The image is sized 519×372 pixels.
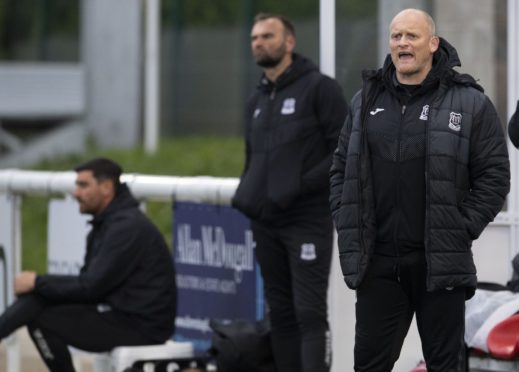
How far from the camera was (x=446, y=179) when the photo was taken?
18.4 feet

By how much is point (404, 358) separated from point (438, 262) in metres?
1.63

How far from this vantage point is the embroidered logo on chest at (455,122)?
5.64 m

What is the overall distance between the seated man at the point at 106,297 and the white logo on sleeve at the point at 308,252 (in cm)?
112

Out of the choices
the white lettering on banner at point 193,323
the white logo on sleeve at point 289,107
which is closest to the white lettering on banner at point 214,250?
the white lettering on banner at point 193,323

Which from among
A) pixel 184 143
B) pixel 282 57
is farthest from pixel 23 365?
pixel 184 143

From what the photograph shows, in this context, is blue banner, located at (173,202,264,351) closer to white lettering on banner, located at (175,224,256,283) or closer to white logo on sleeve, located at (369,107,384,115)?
white lettering on banner, located at (175,224,256,283)

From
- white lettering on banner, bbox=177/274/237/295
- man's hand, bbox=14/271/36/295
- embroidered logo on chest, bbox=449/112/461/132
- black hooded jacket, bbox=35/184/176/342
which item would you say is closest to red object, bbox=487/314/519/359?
embroidered logo on chest, bbox=449/112/461/132

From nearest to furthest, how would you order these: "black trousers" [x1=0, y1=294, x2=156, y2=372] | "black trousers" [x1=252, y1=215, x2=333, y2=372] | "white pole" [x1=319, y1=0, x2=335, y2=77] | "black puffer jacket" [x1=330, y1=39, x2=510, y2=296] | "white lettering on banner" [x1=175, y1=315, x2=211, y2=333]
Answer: "black puffer jacket" [x1=330, y1=39, x2=510, y2=296] < "black trousers" [x1=252, y1=215, x2=333, y2=372] < "white pole" [x1=319, y1=0, x2=335, y2=77] < "black trousers" [x1=0, y1=294, x2=156, y2=372] < "white lettering on banner" [x1=175, y1=315, x2=211, y2=333]

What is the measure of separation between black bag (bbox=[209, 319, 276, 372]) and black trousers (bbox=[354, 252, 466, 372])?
1.87 metres

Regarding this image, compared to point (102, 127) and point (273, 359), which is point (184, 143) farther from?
point (273, 359)

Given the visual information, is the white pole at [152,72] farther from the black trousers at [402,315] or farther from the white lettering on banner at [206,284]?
the black trousers at [402,315]

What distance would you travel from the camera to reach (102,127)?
23.6 m

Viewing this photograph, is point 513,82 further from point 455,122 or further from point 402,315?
point 402,315

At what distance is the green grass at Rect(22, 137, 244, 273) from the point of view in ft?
52.2
